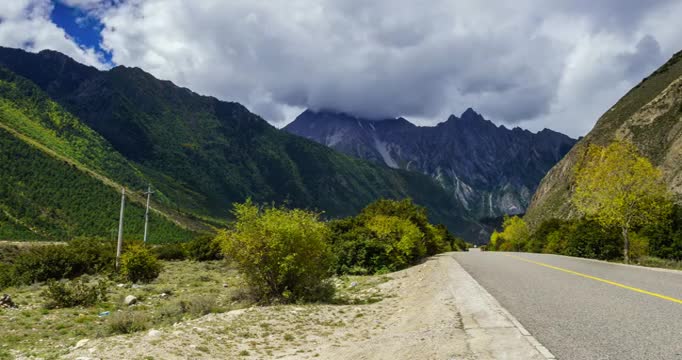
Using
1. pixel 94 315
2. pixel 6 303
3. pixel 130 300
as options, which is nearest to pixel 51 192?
pixel 6 303

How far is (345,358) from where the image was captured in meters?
8.66

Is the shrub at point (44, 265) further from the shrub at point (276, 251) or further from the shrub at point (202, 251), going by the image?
the shrub at point (276, 251)

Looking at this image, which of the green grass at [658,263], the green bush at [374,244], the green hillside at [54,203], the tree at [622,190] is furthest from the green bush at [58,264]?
the green hillside at [54,203]

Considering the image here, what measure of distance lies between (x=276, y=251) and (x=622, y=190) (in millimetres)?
22995

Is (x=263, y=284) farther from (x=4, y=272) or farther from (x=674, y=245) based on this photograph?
(x=674, y=245)

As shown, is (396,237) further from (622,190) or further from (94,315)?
(94,315)

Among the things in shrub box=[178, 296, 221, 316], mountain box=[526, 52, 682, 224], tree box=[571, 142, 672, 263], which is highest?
mountain box=[526, 52, 682, 224]

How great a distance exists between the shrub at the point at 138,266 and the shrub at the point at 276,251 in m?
16.8

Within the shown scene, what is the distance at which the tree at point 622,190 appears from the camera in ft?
84.8

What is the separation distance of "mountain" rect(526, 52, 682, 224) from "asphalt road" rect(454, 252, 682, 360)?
158ft

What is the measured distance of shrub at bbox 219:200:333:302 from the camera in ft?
54.2

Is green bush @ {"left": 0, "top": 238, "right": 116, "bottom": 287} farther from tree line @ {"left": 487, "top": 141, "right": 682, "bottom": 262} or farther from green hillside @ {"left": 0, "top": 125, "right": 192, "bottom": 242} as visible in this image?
green hillside @ {"left": 0, "top": 125, "right": 192, "bottom": 242}

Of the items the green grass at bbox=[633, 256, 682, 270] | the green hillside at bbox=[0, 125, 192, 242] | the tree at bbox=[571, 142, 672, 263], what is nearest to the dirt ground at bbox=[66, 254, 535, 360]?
the green grass at bbox=[633, 256, 682, 270]

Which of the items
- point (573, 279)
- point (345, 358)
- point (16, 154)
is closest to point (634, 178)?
point (573, 279)
